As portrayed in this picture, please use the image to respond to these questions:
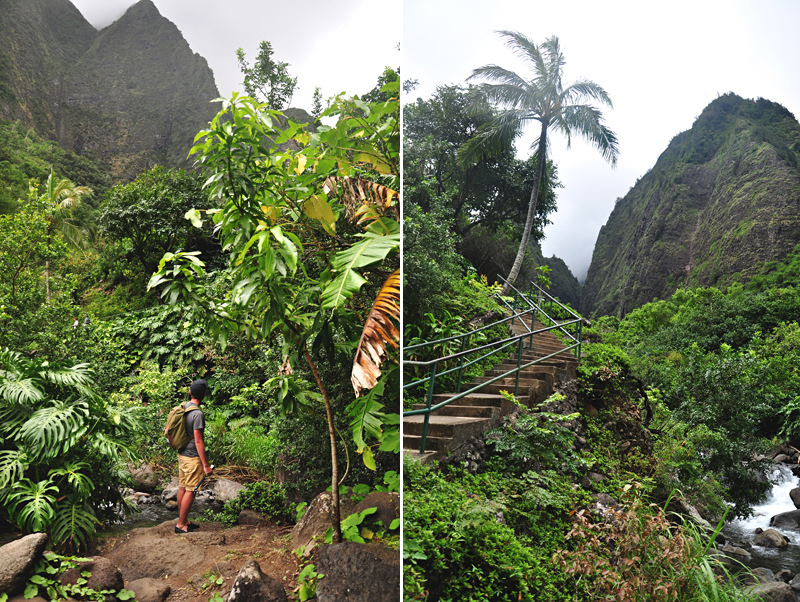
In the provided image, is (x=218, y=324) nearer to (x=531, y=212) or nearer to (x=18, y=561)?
(x=18, y=561)

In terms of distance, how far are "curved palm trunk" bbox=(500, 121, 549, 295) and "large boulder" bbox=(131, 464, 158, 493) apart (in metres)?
2.64

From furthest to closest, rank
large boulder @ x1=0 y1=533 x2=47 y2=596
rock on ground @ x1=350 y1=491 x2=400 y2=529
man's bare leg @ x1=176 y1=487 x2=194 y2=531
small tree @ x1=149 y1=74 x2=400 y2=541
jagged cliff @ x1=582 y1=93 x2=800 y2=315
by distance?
man's bare leg @ x1=176 y1=487 x2=194 y2=531, rock on ground @ x1=350 y1=491 x2=400 y2=529, large boulder @ x1=0 y1=533 x2=47 y2=596, small tree @ x1=149 y1=74 x2=400 y2=541, jagged cliff @ x1=582 y1=93 x2=800 y2=315

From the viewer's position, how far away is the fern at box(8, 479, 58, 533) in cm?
199

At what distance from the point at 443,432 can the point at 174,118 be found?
9.13 feet

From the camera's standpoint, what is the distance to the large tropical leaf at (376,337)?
4.63ft

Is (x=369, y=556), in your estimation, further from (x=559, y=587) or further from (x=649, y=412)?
(x=649, y=412)

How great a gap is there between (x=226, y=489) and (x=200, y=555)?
480mm

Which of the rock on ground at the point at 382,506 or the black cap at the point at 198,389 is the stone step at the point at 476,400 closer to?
the rock on ground at the point at 382,506

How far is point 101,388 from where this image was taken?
261cm

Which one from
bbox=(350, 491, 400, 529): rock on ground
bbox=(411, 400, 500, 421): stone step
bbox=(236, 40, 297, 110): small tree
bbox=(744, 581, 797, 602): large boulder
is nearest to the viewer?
bbox=(744, 581, 797, 602): large boulder

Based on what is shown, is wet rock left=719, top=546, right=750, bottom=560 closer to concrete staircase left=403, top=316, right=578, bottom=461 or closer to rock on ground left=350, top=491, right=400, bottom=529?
concrete staircase left=403, top=316, right=578, bottom=461

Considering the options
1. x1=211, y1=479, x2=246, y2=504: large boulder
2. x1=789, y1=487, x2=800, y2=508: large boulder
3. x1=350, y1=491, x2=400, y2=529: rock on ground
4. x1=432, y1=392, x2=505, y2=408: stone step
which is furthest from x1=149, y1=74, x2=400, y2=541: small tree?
x1=789, y1=487, x2=800, y2=508: large boulder

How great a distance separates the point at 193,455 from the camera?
7.95ft

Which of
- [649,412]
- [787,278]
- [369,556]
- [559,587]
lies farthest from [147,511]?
[787,278]
